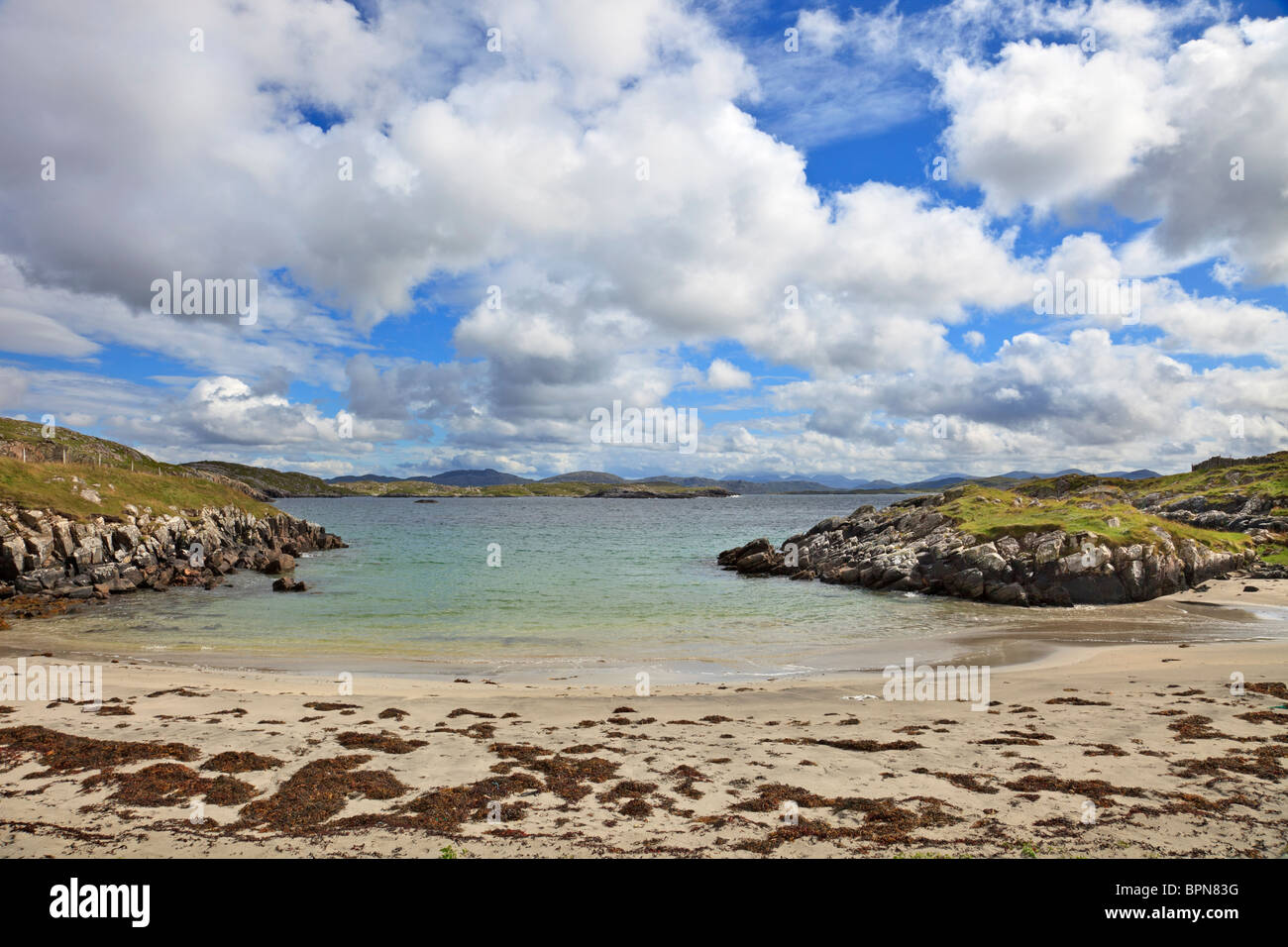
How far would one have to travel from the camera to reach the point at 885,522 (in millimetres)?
61250

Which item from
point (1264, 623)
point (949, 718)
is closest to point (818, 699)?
point (949, 718)

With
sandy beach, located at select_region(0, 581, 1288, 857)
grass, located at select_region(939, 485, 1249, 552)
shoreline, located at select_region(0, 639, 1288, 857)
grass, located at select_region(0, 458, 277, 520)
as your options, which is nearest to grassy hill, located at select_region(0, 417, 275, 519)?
grass, located at select_region(0, 458, 277, 520)

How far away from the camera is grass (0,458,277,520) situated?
1720 inches

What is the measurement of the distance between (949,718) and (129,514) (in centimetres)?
5859

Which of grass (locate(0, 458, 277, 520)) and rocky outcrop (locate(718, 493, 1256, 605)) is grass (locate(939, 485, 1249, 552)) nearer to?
rocky outcrop (locate(718, 493, 1256, 605))

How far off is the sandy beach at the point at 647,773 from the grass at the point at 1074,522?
948 inches

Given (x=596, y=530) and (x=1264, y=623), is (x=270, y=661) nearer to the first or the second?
(x=1264, y=623)

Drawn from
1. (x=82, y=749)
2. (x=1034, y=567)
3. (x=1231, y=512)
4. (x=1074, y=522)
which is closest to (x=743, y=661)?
(x=82, y=749)

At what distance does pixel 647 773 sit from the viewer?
12828 mm

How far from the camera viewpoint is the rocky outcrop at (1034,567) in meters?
39.8

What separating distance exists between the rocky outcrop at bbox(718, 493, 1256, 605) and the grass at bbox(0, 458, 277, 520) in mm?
57348

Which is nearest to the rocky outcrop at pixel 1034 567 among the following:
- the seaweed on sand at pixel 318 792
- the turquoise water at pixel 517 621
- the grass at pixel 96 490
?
the turquoise water at pixel 517 621

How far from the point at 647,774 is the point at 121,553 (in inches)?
1993
